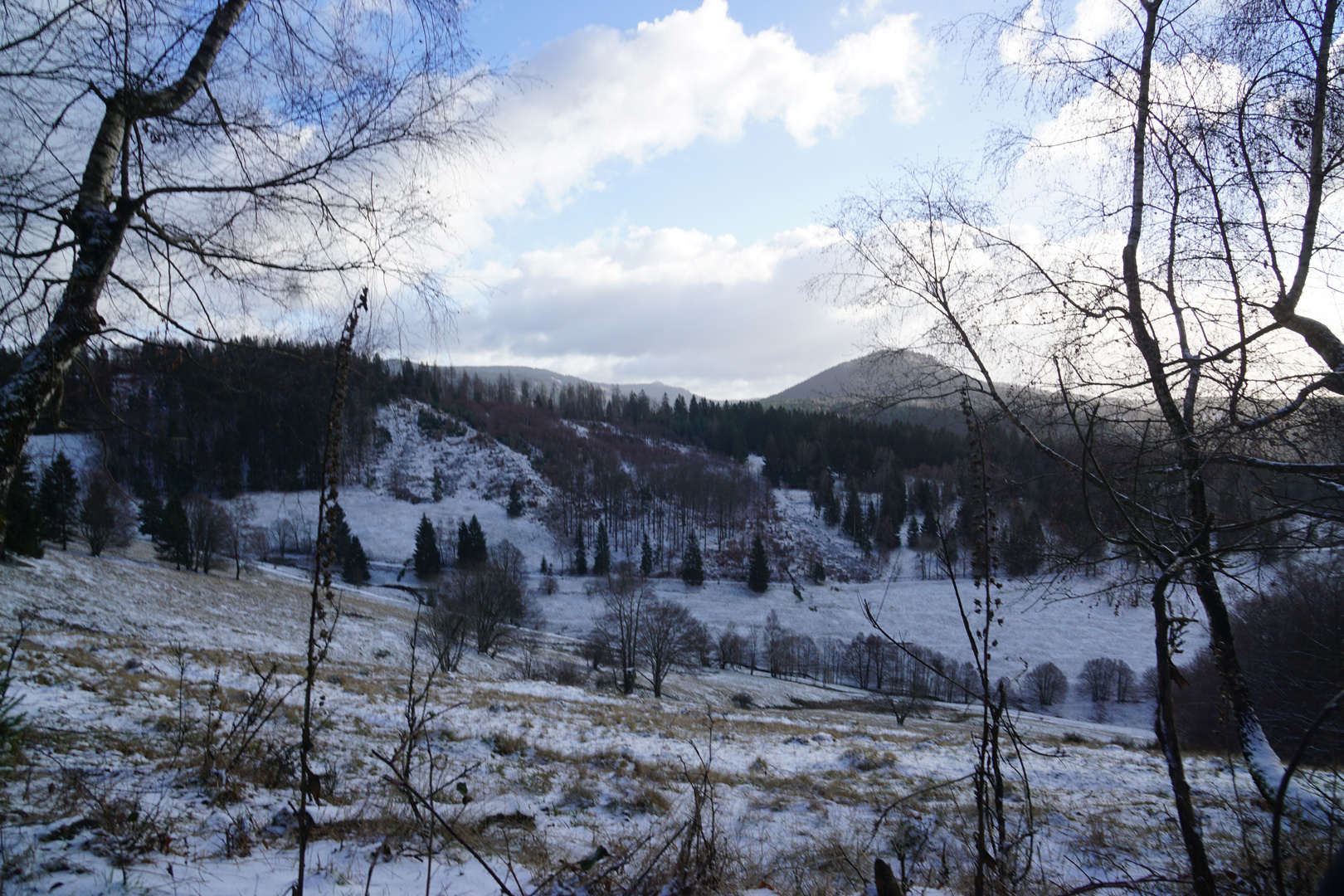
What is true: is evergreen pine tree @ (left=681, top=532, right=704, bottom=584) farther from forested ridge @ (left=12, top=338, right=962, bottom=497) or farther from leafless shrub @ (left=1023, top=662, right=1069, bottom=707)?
forested ridge @ (left=12, top=338, right=962, bottom=497)

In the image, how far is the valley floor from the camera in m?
2.83

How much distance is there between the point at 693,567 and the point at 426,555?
26.9 meters

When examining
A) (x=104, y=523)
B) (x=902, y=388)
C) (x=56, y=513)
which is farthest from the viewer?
(x=104, y=523)

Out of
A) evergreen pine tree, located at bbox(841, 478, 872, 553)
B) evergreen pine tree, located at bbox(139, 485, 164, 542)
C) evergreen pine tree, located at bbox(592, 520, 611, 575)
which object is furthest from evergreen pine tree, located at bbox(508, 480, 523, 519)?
evergreen pine tree, located at bbox(841, 478, 872, 553)

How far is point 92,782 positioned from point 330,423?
3.46 meters

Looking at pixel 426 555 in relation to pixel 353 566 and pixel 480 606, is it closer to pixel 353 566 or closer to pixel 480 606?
pixel 353 566

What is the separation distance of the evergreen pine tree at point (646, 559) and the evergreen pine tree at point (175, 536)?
4024cm

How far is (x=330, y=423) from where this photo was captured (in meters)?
2.18

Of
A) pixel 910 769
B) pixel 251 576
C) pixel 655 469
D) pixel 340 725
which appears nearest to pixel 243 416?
pixel 340 725

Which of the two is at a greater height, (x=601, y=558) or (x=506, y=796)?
(x=506, y=796)

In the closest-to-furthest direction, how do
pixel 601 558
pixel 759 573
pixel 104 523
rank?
1. pixel 104 523
2. pixel 759 573
3. pixel 601 558

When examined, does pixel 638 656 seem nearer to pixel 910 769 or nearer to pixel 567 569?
pixel 910 769

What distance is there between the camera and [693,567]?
66312mm

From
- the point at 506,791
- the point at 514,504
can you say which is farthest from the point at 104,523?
the point at 514,504
